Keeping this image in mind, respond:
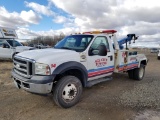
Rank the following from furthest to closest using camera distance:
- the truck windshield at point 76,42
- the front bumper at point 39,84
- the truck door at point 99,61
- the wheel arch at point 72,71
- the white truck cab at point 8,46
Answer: the white truck cab at point 8,46
the truck windshield at point 76,42
the truck door at point 99,61
the wheel arch at point 72,71
the front bumper at point 39,84

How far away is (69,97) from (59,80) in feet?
1.83

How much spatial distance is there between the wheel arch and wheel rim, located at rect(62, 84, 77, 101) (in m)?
0.36

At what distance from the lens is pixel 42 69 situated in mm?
4230

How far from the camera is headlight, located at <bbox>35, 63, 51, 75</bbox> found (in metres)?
4.21

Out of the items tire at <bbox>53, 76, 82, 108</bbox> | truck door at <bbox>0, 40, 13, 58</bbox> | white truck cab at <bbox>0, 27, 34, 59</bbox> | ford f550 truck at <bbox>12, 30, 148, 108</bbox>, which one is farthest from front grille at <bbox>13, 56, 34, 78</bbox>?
truck door at <bbox>0, 40, 13, 58</bbox>

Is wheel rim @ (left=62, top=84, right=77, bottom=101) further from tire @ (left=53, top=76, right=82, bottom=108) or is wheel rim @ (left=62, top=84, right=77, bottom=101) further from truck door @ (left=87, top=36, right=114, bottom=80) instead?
truck door @ (left=87, top=36, right=114, bottom=80)

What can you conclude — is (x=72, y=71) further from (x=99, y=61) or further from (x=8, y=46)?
(x=8, y=46)

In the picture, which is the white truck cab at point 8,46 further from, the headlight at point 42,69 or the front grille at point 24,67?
the headlight at point 42,69

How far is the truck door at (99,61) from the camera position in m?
5.35

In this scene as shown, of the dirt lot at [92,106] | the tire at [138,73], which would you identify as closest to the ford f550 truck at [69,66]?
the dirt lot at [92,106]

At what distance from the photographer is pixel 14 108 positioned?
461 centimetres

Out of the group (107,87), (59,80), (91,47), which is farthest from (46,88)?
(107,87)

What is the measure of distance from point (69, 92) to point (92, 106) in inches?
30.0

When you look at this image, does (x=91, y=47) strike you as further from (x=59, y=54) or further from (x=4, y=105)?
(x=4, y=105)
